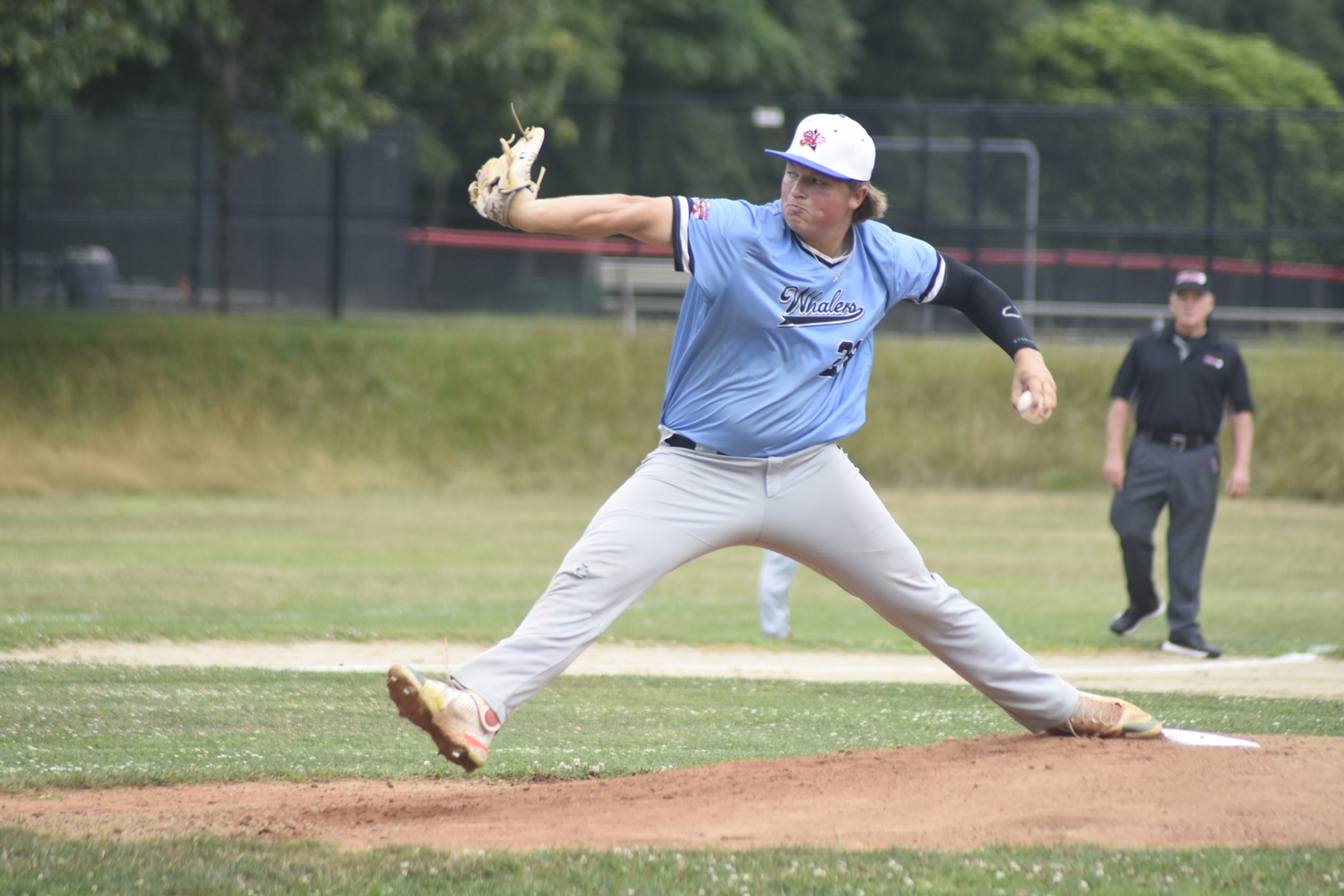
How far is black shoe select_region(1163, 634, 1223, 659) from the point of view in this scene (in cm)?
994

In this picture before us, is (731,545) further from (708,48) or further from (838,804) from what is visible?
(708,48)

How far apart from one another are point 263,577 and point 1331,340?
15.3 meters

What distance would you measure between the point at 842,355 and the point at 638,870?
188 cm

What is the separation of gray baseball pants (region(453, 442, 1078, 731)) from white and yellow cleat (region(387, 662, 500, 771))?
6 cm

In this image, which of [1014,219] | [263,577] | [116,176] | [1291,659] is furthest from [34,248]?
[1291,659]

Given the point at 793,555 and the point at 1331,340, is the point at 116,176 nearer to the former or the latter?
the point at 1331,340

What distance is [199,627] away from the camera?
1031cm

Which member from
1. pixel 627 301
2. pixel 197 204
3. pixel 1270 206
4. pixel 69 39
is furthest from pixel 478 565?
pixel 1270 206

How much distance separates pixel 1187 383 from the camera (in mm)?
10070

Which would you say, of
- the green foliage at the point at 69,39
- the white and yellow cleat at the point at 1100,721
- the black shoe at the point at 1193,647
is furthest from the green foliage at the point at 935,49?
the white and yellow cleat at the point at 1100,721

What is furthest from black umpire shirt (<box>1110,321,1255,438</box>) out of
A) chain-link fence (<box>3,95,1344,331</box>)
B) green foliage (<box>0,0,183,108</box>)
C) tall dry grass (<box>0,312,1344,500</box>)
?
green foliage (<box>0,0,183,108</box>)

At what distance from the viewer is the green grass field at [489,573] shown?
35.3 feet

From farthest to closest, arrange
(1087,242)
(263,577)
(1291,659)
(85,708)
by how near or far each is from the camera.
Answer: (1087,242) → (263,577) → (1291,659) → (85,708)

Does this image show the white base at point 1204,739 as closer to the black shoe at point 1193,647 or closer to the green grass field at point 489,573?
the black shoe at point 1193,647
